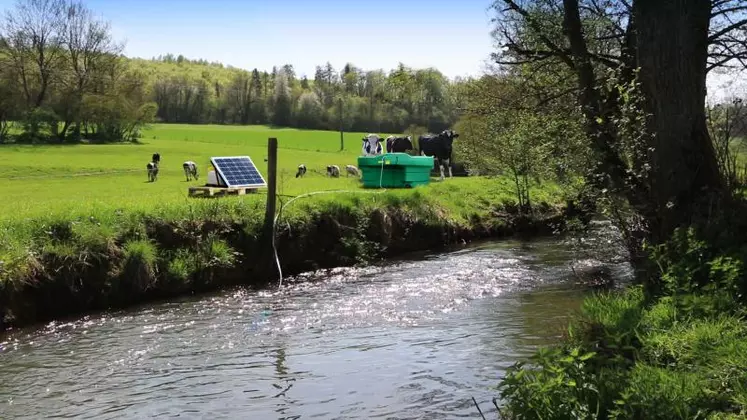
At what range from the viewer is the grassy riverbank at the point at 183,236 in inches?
442

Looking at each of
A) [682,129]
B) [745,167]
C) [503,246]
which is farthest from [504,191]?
[682,129]

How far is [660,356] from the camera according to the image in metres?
5.68

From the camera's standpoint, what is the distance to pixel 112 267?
1196 cm

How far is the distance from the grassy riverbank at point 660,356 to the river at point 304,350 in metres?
1.42

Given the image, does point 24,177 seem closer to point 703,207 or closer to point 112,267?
point 112,267

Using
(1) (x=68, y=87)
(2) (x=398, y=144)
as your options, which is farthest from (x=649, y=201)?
(1) (x=68, y=87)

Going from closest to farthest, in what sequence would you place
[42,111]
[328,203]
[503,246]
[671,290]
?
[671,290], [328,203], [503,246], [42,111]

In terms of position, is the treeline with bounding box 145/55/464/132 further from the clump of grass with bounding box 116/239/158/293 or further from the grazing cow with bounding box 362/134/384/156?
the clump of grass with bounding box 116/239/158/293

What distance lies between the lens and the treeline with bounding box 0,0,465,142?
47.8m

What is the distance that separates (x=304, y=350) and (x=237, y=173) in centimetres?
1267

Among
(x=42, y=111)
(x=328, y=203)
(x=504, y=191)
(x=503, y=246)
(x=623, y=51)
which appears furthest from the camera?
(x=42, y=111)

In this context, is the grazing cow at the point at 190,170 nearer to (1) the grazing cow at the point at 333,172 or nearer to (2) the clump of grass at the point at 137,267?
(1) the grazing cow at the point at 333,172

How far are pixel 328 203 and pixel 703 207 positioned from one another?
984 cm

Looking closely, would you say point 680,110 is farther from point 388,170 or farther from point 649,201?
point 388,170
